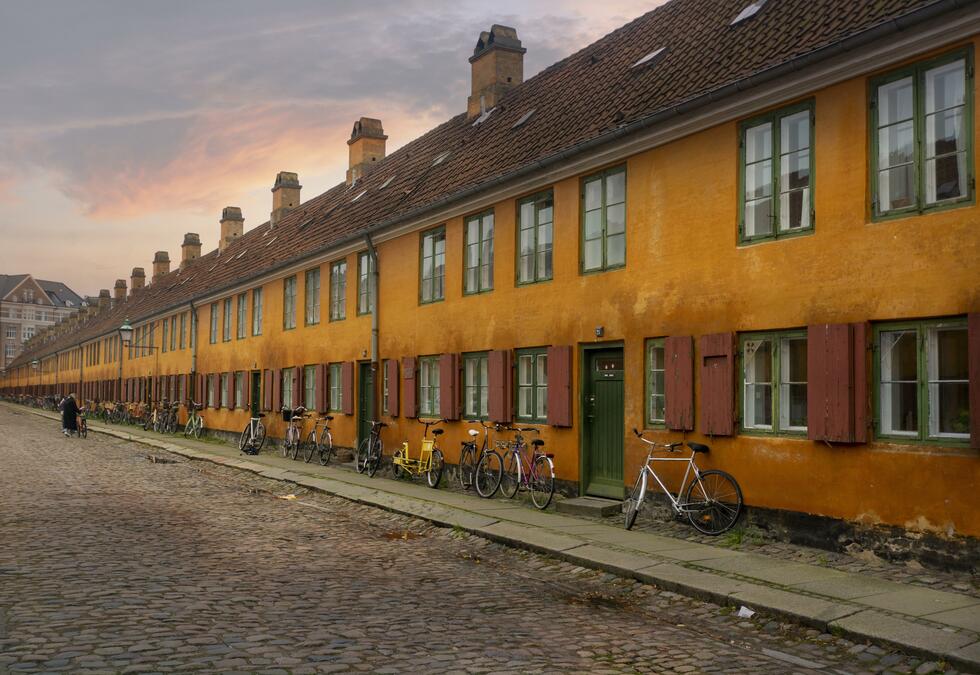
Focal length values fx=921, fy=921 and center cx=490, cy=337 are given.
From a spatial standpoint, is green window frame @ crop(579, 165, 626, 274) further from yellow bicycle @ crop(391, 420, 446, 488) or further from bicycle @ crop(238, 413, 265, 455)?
bicycle @ crop(238, 413, 265, 455)

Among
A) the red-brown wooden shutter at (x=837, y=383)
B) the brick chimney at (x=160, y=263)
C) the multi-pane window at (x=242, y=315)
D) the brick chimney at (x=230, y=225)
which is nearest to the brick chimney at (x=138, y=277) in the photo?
the brick chimney at (x=160, y=263)

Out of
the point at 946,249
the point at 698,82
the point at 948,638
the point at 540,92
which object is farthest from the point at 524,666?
the point at 540,92

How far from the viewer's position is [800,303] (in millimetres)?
10031

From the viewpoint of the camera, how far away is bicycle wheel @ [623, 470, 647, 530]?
37.2 ft

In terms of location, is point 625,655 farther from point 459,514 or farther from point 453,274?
point 453,274

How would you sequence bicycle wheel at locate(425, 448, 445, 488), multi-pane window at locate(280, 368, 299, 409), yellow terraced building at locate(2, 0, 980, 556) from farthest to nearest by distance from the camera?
1. multi-pane window at locate(280, 368, 299, 409)
2. bicycle wheel at locate(425, 448, 445, 488)
3. yellow terraced building at locate(2, 0, 980, 556)

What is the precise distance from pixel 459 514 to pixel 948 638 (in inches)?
299

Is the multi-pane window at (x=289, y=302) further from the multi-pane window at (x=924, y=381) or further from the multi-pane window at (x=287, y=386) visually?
the multi-pane window at (x=924, y=381)

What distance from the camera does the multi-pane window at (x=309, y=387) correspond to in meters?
24.2

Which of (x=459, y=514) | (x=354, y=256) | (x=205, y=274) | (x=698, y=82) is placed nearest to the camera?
(x=698, y=82)

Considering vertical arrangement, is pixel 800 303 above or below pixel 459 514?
above

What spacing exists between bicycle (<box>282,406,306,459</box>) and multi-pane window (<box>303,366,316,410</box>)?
41cm

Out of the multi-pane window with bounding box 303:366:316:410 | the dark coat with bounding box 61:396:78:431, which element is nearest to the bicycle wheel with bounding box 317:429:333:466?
the multi-pane window with bounding box 303:366:316:410

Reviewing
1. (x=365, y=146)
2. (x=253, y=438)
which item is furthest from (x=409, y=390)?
(x=365, y=146)
